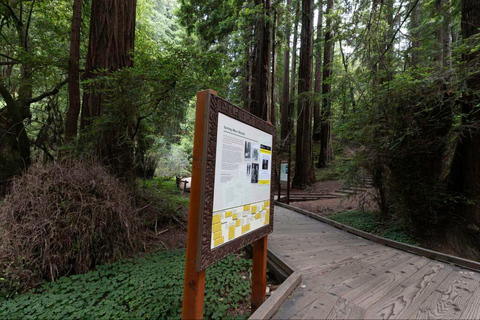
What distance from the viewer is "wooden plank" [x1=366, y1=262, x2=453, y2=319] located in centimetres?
194

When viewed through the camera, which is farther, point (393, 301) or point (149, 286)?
point (149, 286)

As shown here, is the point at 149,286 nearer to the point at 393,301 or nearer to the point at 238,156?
the point at 238,156

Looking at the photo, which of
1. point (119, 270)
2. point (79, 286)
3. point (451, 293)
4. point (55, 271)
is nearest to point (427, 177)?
point (451, 293)

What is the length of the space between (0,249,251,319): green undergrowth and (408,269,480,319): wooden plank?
1.78 meters

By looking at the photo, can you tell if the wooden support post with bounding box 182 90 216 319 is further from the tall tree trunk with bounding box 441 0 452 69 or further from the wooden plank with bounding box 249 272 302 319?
the tall tree trunk with bounding box 441 0 452 69

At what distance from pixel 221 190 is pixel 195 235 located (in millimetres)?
372

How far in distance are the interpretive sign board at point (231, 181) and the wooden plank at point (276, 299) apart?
1.75 feet

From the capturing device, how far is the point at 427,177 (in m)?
4.02

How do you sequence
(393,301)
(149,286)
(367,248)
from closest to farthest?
1. (393,301)
2. (149,286)
3. (367,248)

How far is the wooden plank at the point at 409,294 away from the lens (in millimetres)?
1942

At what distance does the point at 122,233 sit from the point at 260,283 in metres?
2.67

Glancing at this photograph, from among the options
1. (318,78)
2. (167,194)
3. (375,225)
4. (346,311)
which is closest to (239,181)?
(346,311)

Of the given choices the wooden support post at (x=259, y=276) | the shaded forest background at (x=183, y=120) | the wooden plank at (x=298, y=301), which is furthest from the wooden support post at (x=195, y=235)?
the shaded forest background at (x=183, y=120)

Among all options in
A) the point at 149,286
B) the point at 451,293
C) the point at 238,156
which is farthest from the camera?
the point at 149,286
